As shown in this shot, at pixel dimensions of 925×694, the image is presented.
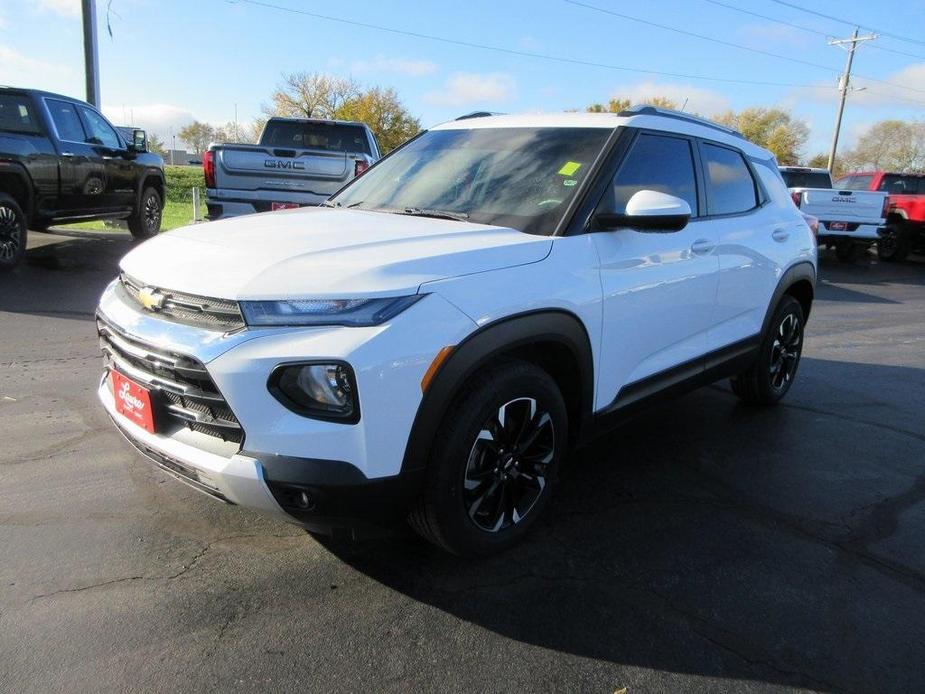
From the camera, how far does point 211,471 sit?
2.29m

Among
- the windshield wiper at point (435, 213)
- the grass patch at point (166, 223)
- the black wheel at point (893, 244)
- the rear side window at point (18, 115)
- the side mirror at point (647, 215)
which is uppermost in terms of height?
the rear side window at point (18, 115)

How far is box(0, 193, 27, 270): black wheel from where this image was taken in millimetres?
7734

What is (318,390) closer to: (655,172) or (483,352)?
(483,352)

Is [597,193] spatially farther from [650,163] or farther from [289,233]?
[289,233]

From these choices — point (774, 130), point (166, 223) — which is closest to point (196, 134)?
point (774, 130)

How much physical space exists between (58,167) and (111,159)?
4.34 feet

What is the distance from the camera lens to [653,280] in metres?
3.31

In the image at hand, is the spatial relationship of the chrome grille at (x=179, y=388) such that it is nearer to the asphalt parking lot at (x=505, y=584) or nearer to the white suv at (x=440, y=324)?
the white suv at (x=440, y=324)

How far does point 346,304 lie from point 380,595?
3.67 feet

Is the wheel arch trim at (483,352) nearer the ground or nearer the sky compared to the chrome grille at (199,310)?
nearer the ground

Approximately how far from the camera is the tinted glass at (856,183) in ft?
58.0

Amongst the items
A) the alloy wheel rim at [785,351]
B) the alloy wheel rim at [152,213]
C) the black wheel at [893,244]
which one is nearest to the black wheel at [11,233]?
the alloy wheel rim at [152,213]

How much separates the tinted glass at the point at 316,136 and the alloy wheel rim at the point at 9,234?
3.54 m

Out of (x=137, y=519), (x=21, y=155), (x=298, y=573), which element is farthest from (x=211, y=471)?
(x=21, y=155)
